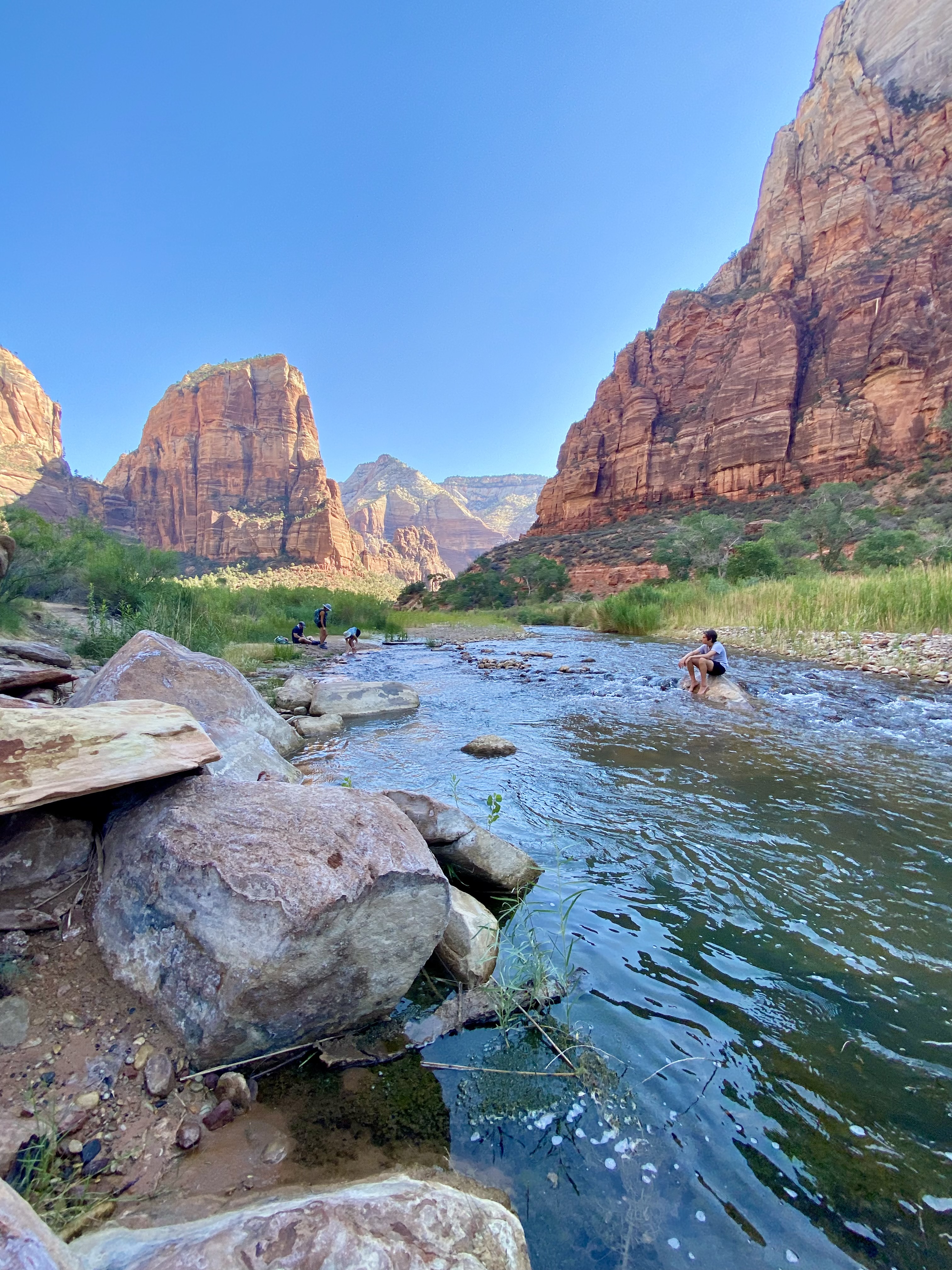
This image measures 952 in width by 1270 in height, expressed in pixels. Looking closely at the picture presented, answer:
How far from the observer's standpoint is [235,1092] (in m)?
1.89

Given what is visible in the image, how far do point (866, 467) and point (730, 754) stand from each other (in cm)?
6136

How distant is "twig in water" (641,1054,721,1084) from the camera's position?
2.13m

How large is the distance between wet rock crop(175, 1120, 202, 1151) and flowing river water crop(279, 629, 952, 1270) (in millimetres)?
785

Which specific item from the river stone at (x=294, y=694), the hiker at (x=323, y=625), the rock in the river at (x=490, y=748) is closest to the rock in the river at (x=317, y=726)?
the river stone at (x=294, y=694)

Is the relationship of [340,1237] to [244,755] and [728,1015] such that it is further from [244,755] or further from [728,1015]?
[244,755]

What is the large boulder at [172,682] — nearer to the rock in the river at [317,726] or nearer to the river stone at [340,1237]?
the rock in the river at [317,726]

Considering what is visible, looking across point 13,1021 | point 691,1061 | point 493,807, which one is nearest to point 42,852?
point 13,1021

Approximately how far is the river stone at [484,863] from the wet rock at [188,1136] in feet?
5.33

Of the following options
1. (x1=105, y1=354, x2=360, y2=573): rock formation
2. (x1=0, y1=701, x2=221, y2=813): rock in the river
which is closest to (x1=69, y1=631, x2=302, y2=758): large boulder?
(x1=0, y1=701, x2=221, y2=813): rock in the river

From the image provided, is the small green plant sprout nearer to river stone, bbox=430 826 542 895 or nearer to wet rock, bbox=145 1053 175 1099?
river stone, bbox=430 826 542 895

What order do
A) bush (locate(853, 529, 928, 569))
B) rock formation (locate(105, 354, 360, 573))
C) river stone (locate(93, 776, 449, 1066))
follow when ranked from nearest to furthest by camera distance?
river stone (locate(93, 776, 449, 1066)), bush (locate(853, 529, 928, 569)), rock formation (locate(105, 354, 360, 573))

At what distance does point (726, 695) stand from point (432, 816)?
289 inches

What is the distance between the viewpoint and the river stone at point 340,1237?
1.23m

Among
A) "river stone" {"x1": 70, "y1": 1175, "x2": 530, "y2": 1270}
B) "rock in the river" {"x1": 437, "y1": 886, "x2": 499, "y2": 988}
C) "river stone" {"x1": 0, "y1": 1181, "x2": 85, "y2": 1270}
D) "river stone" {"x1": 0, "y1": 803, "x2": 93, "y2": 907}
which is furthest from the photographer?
"rock in the river" {"x1": 437, "y1": 886, "x2": 499, "y2": 988}
